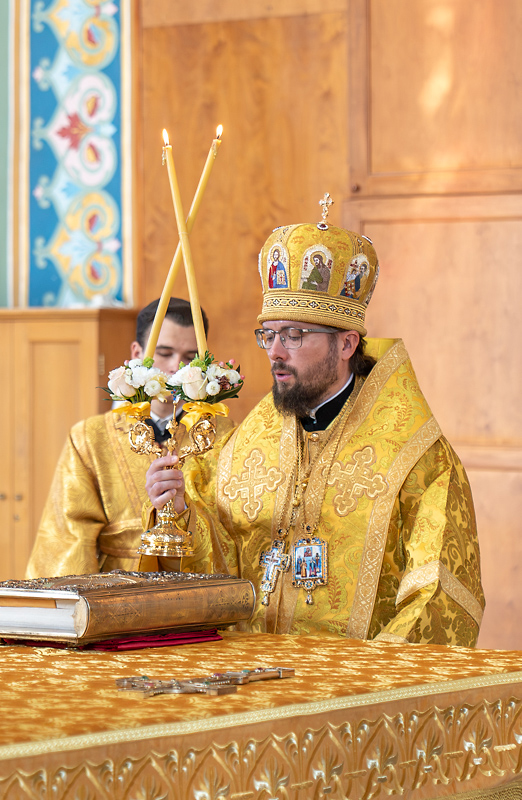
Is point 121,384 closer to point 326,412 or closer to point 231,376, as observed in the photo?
point 231,376

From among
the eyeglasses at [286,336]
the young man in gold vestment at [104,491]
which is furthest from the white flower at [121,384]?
the young man in gold vestment at [104,491]

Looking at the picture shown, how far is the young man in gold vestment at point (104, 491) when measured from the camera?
144 inches

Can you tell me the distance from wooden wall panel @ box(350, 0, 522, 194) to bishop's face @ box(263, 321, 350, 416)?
2656 mm

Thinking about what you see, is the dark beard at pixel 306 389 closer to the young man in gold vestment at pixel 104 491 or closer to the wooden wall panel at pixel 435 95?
the young man in gold vestment at pixel 104 491

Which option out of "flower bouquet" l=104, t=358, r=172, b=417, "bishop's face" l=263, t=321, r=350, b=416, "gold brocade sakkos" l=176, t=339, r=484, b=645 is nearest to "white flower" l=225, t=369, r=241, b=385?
"flower bouquet" l=104, t=358, r=172, b=417

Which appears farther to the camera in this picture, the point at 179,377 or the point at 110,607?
the point at 179,377

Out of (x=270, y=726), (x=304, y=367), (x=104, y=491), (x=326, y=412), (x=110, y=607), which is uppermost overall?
(x=304, y=367)

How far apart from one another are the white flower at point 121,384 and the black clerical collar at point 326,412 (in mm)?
735

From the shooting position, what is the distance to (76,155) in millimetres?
6793

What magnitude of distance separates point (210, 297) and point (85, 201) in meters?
1.21

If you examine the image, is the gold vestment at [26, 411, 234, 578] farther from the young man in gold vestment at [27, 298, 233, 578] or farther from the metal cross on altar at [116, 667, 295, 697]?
the metal cross on altar at [116, 667, 295, 697]

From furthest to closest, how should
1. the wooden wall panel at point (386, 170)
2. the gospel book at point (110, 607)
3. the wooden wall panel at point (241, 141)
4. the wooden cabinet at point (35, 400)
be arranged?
the wooden cabinet at point (35, 400) < the wooden wall panel at point (241, 141) < the wooden wall panel at point (386, 170) < the gospel book at point (110, 607)

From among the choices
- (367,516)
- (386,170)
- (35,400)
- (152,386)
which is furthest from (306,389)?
(35,400)

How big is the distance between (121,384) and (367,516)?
0.77m
